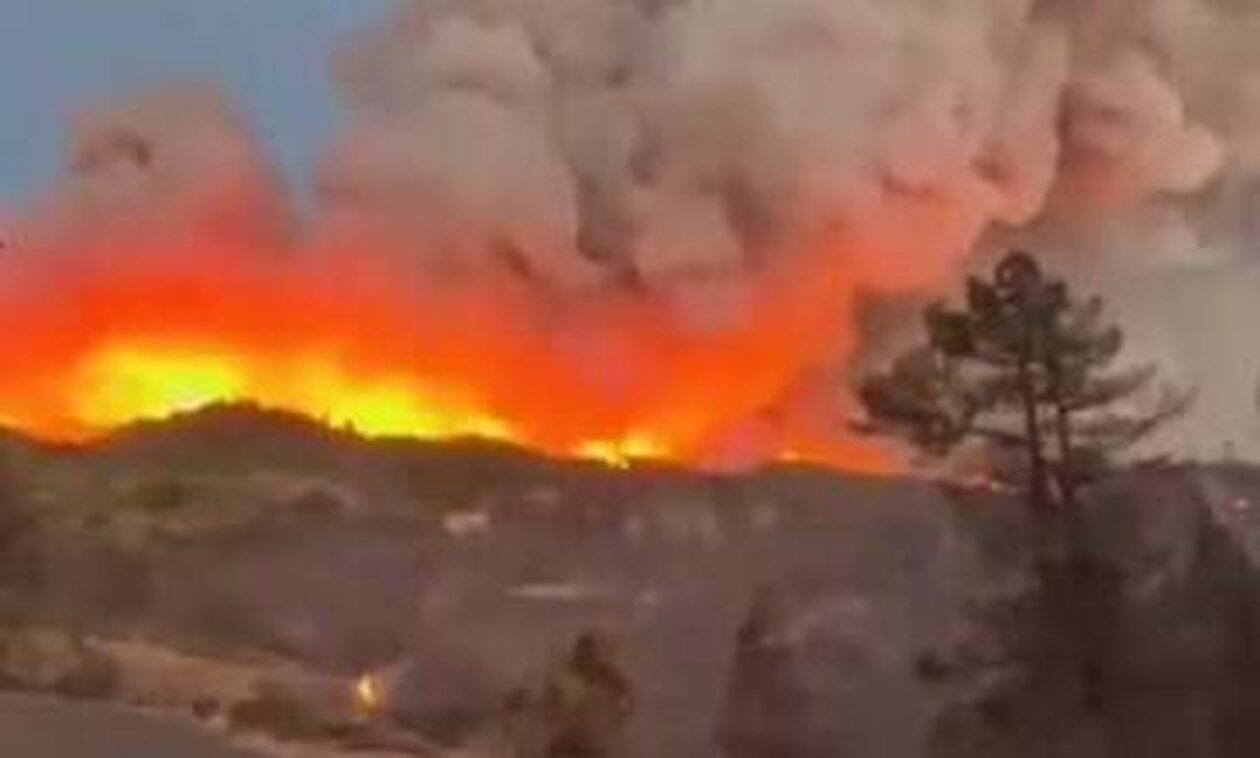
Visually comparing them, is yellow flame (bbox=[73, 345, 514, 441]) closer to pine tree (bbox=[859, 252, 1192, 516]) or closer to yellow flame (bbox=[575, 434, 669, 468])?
yellow flame (bbox=[575, 434, 669, 468])

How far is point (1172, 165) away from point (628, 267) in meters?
7.27

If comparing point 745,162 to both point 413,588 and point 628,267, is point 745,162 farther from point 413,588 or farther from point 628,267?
point 413,588

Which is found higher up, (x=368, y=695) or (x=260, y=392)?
(x=260, y=392)

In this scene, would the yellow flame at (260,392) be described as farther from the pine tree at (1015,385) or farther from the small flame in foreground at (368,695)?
the pine tree at (1015,385)

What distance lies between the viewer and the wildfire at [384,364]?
132 feet

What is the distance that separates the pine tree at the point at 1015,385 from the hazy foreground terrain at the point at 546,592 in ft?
1.75

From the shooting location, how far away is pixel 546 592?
3331 centimetres

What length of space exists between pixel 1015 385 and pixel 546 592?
9635 millimetres

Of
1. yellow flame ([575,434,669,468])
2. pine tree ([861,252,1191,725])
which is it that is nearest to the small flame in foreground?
pine tree ([861,252,1191,725])

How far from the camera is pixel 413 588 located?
33.2m

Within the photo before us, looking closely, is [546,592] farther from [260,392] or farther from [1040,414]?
[1040,414]

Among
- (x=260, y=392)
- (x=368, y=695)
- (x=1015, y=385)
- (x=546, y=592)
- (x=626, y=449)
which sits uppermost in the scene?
(x=260, y=392)

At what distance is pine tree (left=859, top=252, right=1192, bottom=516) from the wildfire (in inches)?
537

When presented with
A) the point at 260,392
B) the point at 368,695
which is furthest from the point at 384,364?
the point at 368,695
